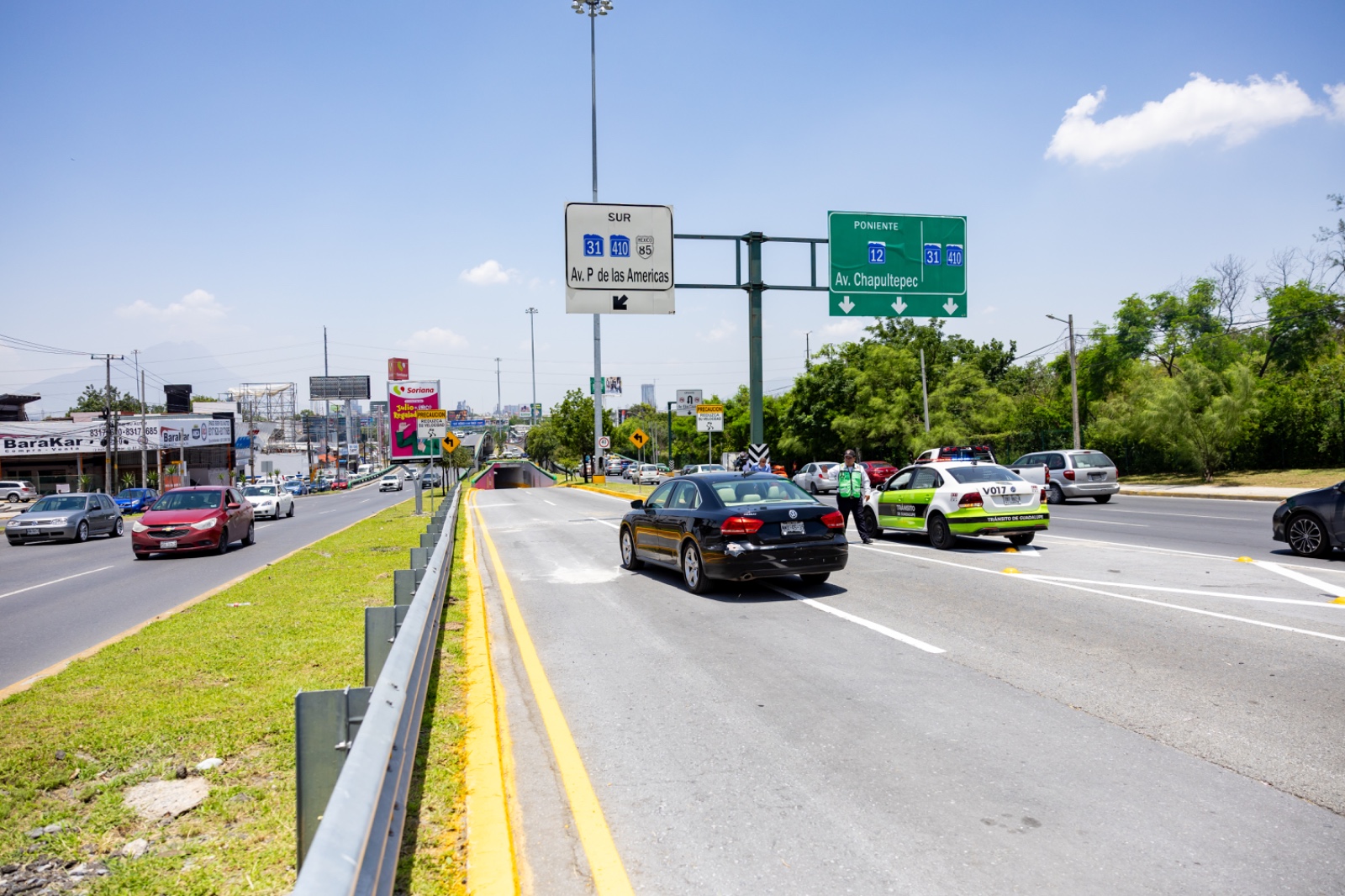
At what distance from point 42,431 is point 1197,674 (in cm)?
7527

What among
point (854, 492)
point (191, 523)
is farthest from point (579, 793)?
point (191, 523)

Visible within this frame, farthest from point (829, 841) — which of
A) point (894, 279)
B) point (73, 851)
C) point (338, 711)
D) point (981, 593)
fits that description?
point (894, 279)

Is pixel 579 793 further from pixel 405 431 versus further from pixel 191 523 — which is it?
pixel 405 431

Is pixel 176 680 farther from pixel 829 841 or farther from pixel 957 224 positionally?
pixel 957 224

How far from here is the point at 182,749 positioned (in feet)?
16.9

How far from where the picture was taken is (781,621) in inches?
355

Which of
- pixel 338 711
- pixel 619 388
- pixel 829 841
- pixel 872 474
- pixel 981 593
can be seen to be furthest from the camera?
pixel 619 388

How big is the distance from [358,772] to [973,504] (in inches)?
526

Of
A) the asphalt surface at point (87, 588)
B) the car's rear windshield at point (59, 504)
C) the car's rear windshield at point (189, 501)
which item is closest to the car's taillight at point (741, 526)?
the asphalt surface at point (87, 588)

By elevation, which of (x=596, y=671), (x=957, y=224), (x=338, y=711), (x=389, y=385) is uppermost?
(x=957, y=224)

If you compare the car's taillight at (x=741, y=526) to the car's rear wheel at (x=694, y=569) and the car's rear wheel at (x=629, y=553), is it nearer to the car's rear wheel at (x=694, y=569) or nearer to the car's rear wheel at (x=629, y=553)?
the car's rear wheel at (x=694, y=569)

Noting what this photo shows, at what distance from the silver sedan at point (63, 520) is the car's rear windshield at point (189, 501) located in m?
8.69

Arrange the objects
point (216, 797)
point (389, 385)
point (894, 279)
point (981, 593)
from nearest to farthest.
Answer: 1. point (216, 797)
2. point (981, 593)
3. point (894, 279)
4. point (389, 385)

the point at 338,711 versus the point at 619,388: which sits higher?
the point at 619,388
